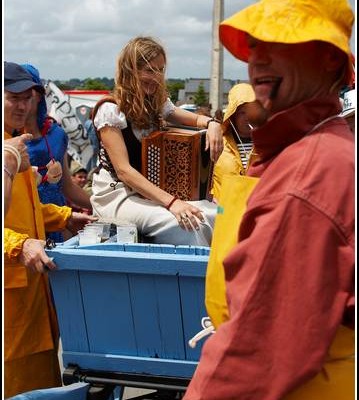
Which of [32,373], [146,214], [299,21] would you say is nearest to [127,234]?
[146,214]

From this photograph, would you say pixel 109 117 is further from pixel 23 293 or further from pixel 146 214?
pixel 23 293

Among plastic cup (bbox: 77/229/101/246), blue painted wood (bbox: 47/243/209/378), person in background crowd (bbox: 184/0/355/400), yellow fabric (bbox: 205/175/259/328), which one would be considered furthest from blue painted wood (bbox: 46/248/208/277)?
person in background crowd (bbox: 184/0/355/400)

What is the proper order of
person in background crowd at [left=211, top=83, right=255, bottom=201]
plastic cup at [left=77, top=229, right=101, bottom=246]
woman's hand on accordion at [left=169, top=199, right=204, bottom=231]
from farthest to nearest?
person in background crowd at [left=211, top=83, right=255, bottom=201] < woman's hand on accordion at [left=169, top=199, right=204, bottom=231] < plastic cup at [left=77, top=229, right=101, bottom=246]

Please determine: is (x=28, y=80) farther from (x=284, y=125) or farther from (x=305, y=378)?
(x=305, y=378)

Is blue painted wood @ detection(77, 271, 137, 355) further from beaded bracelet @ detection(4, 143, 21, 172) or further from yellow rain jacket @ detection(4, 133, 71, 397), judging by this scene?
beaded bracelet @ detection(4, 143, 21, 172)

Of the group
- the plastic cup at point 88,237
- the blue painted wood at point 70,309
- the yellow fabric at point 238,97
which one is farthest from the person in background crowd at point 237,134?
the blue painted wood at point 70,309

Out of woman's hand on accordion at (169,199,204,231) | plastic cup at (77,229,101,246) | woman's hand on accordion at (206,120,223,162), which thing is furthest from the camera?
woman's hand on accordion at (206,120,223,162)

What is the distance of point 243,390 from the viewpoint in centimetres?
125

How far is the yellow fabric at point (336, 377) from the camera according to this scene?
4.25 feet

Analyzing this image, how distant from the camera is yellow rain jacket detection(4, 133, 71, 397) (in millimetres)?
2473

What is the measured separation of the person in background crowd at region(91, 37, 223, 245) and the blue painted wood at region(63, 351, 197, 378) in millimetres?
508

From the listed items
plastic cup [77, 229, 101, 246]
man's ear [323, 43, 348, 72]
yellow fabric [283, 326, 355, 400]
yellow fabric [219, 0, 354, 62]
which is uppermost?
yellow fabric [219, 0, 354, 62]

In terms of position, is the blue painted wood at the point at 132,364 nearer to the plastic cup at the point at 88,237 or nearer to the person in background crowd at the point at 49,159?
the plastic cup at the point at 88,237

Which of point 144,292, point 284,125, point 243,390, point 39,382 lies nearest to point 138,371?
point 144,292
